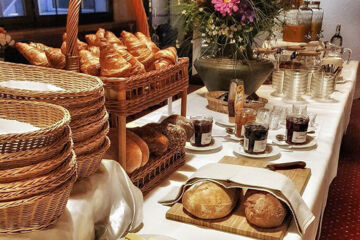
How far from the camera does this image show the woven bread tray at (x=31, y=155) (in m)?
0.54

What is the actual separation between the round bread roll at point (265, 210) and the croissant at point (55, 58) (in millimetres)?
546

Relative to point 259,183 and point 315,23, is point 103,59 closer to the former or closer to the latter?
point 259,183

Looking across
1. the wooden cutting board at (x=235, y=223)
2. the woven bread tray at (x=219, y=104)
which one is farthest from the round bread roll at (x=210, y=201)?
the woven bread tray at (x=219, y=104)

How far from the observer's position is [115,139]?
999mm

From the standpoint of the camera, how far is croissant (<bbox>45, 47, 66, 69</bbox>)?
3.17 ft

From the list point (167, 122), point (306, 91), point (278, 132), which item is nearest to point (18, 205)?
point (167, 122)

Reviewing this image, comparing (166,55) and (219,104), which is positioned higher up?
(166,55)

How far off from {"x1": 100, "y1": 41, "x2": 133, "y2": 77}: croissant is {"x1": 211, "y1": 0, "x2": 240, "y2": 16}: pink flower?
783 millimetres

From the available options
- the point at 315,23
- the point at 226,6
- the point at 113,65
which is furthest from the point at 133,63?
the point at 315,23

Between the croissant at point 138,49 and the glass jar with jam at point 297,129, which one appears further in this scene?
the glass jar with jam at point 297,129

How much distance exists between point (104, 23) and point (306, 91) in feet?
7.74

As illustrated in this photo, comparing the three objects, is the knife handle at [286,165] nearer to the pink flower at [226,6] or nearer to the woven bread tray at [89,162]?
the woven bread tray at [89,162]

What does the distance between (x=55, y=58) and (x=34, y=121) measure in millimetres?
312

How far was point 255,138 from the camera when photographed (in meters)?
1.26
